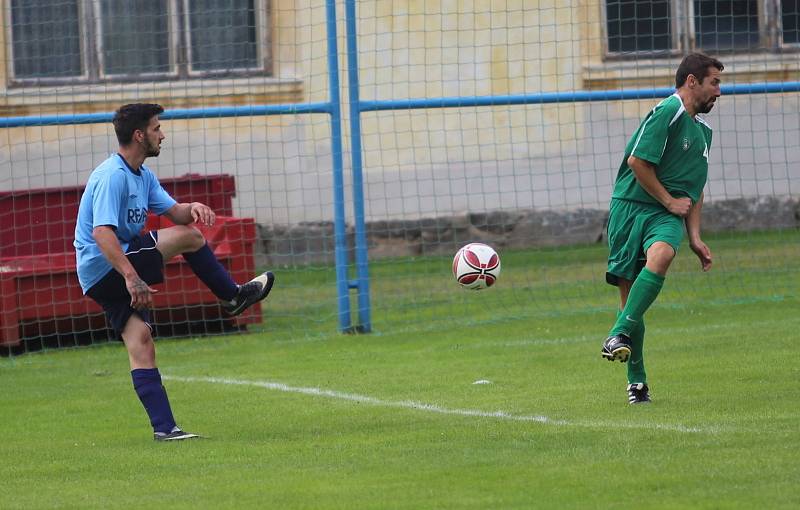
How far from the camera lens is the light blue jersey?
7.50 meters

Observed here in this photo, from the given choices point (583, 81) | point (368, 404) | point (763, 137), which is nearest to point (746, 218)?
point (763, 137)

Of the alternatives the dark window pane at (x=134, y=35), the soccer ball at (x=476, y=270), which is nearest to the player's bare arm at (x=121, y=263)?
the soccer ball at (x=476, y=270)

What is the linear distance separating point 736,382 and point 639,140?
5.94 feet

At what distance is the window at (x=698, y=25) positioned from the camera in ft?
59.3

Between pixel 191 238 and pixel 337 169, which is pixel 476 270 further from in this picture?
pixel 337 169

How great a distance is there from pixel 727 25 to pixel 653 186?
11.6 m

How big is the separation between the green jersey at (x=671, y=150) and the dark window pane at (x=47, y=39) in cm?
1118

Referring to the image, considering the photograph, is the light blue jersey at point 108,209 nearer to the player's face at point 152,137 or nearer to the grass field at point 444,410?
the player's face at point 152,137

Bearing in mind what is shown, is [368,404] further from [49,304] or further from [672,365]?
[49,304]

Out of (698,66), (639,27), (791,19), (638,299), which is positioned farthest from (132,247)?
(791,19)

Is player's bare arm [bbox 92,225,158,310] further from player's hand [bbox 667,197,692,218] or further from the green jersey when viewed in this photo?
player's hand [bbox 667,197,692,218]

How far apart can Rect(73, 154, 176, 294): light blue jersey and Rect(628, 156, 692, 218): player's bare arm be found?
110 inches

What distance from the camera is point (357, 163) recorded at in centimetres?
1266

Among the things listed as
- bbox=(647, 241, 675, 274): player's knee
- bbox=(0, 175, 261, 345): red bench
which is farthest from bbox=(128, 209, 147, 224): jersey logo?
bbox=(0, 175, 261, 345): red bench
